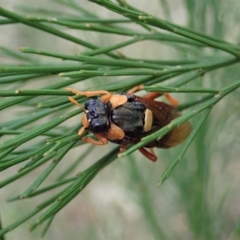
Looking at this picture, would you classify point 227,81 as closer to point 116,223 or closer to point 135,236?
point 116,223

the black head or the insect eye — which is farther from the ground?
the black head

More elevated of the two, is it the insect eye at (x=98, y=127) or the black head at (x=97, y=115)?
the black head at (x=97, y=115)

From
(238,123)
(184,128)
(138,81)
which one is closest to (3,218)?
(238,123)

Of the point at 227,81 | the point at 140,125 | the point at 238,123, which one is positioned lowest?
the point at 238,123

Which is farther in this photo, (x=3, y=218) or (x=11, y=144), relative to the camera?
(x=3, y=218)
